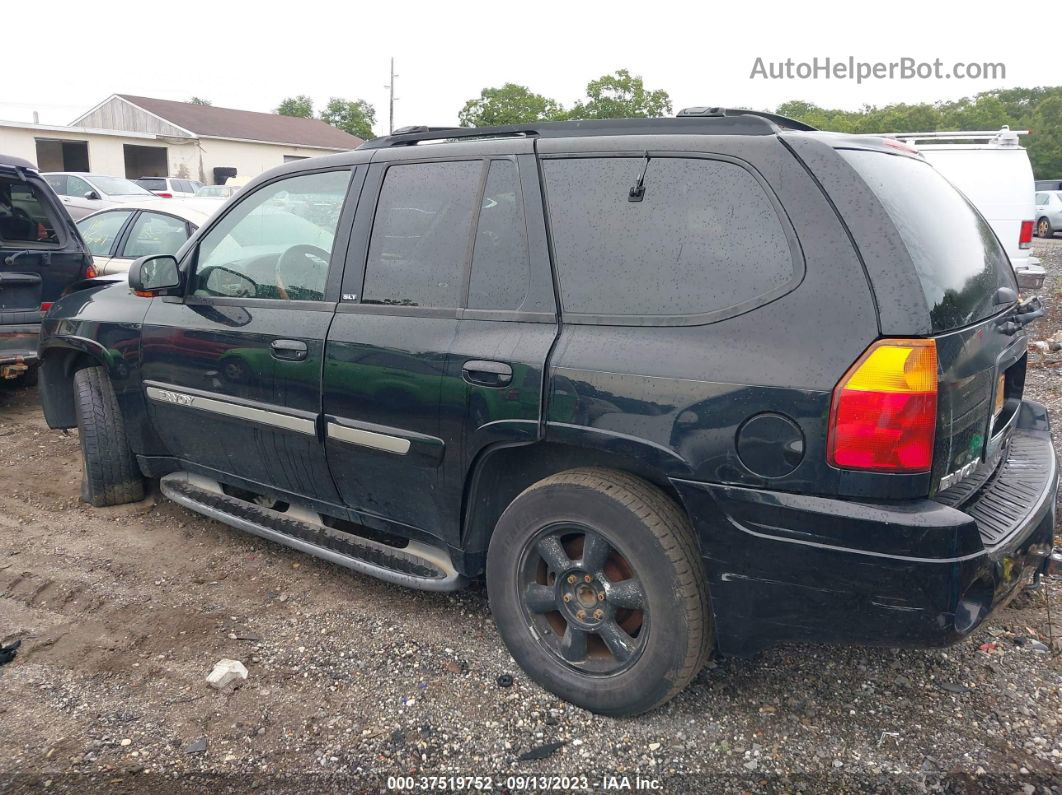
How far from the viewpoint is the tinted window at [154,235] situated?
7922 mm

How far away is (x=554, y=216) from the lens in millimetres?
2816

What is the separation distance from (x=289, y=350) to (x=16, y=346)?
3859 millimetres

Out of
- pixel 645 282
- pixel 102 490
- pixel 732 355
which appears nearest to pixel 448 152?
pixel 645 282

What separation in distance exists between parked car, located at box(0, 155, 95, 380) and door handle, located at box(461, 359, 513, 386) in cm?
475

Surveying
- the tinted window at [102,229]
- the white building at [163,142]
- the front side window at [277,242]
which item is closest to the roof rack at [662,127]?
the front side window at [277,242]

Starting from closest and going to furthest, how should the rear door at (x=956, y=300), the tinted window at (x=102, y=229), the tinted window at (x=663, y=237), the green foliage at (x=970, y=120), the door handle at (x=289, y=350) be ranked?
1. the rear door at (x=956, y=300)
2. the tinted window at (x=663, y=237)
3. the door handle at (x=289, y=350)
4. the tinted window at (x=102, y=229)
5. the green foliage at (x=970, y=120)

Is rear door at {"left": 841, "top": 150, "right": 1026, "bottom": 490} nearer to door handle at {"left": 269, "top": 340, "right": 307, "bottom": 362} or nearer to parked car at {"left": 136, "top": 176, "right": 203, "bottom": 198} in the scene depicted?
door handle at {"left": 269, "top": 340, "right": 307, "bottom": 362}

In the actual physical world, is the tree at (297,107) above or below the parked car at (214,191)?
above

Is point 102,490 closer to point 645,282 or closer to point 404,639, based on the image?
point 404,639

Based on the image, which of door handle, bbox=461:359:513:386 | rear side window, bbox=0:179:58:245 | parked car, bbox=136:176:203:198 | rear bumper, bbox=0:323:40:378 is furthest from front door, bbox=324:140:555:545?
parked car, bbox=136:176:203:198

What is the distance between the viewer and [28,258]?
6.04 metres

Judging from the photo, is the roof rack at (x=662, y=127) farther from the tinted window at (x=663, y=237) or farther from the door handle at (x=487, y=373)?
the door handle at (x=487, y=373)

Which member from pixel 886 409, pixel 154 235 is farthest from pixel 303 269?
pixel 154 235

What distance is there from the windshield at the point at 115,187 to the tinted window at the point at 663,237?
697 inches
